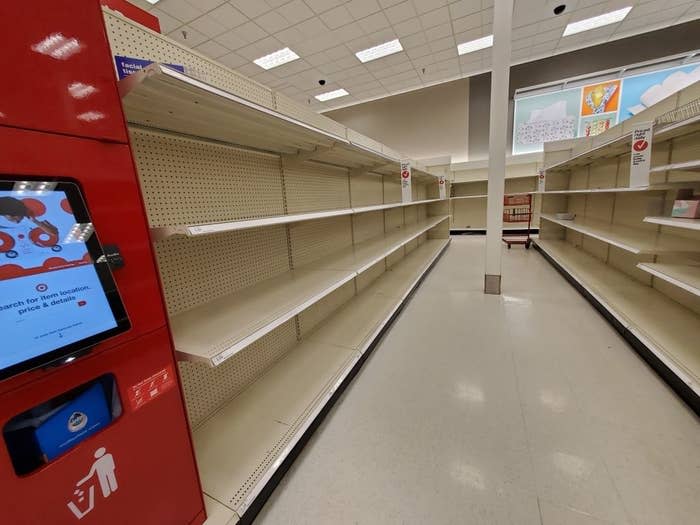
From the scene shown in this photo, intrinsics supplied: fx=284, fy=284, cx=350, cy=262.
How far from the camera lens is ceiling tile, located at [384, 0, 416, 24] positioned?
4.09 metres

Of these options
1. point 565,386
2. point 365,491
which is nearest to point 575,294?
point 565,386

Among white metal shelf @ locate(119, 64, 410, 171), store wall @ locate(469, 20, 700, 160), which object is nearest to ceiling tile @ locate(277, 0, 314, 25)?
white metal shelf @ locate(119, 64, 410, 171)

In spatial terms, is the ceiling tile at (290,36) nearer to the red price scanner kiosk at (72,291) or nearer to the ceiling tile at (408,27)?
the ceiling tile at (408,27)

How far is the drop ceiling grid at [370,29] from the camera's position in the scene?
4.02m

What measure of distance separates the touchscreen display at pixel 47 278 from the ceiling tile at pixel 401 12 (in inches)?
202

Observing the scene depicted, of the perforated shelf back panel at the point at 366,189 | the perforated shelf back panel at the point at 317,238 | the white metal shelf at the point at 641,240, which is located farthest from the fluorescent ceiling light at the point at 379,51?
the white metal shelf at the point at 641,240

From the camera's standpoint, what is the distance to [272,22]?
167 inches

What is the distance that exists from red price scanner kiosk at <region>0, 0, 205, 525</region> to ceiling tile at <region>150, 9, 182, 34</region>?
15.4 feet

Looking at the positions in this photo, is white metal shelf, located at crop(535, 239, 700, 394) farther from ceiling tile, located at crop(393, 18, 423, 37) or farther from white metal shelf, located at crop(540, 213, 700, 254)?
ceiling tile, located at crop(393, 18, 423, 37)

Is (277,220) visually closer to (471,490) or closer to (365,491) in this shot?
(365,491)

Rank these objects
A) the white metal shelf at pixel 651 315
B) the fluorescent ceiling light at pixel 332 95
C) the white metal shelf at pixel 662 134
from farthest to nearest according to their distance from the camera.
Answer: the fluorescent ceiling light at pixel 332 95
the white metal shelf at pixel 662 134
the white metal shelf at pixel 651 315

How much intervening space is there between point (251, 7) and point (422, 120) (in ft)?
18.7

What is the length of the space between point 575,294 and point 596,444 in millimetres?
2416

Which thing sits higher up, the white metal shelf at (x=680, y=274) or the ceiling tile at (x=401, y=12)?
the ceiling tile at (x=401, y=12)
